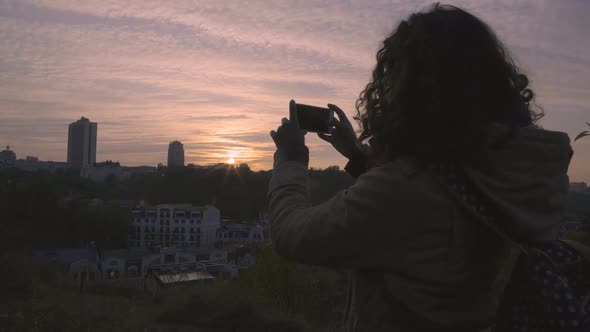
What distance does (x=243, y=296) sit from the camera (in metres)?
5.57

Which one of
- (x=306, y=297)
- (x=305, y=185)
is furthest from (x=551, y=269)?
(x=306, y=297)

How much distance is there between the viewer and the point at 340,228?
0.86 metres

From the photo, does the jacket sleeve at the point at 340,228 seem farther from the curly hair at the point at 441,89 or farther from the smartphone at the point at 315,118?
the smartphone at the point at 315,118

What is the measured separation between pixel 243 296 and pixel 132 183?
57.6m

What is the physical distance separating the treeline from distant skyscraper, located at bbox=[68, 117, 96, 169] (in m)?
36.6

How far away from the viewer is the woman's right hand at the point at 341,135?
1.40 m

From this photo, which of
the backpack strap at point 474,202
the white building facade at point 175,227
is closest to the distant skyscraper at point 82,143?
the white building facade at point 175,227

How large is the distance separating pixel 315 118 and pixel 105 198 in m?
55.2

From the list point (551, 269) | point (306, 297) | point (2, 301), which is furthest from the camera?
point (306, 297)

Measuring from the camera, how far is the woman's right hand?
1.40m

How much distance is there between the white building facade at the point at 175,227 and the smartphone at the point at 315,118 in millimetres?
35413

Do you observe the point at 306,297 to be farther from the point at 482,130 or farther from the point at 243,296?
the point at 482,130

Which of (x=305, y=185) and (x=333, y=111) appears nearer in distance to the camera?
(x=305, y=185)

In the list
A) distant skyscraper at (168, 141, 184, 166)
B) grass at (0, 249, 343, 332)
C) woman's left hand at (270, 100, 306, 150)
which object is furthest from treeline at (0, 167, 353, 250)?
distant skyscraper at (168, 141, 184, 166)
